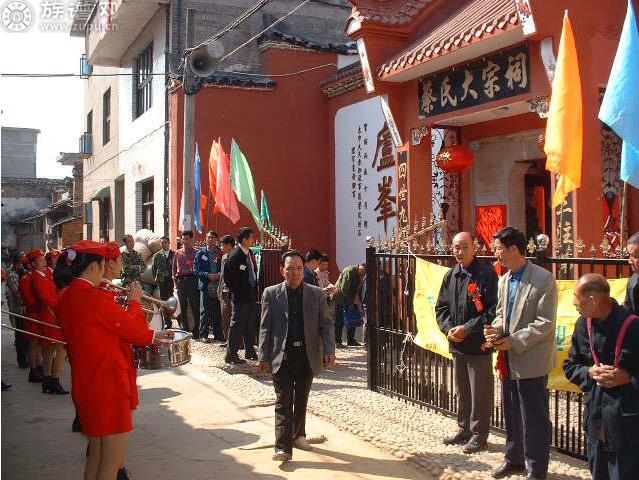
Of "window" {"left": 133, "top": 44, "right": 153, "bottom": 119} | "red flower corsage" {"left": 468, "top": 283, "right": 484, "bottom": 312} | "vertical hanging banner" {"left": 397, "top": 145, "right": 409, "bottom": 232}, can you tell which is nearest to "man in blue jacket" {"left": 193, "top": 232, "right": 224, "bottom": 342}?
"vertical hanging banner" {"left": 397, "top": 145, "right": 409, "bottom": 232}

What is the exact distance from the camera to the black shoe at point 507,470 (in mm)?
4957

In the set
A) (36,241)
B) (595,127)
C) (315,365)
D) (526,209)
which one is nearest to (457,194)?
(526,209)

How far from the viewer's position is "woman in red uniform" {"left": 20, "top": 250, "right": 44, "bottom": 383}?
8.46 m

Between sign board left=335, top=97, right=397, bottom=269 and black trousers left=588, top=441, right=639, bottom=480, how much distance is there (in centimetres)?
920

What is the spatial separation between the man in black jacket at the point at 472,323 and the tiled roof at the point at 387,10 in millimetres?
5945

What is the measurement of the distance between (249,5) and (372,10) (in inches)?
313

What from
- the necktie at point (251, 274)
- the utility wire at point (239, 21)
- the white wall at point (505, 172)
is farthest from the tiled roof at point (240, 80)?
the necktie at point (251, 274)

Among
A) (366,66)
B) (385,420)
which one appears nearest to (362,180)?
(366,66)

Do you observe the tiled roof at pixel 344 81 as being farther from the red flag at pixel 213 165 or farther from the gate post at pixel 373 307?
the gate post at pixel 373 307

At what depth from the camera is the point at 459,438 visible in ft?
19.0

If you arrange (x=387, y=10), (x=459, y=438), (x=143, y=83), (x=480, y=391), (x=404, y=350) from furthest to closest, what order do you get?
(x=143, y=83), (x=387, y=10), (x=404, y=350), (x=459, y=438), (x=480, y=391)

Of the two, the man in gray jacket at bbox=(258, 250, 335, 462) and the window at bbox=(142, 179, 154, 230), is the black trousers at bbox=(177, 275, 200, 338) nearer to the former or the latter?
the man in gray jacket at bbox=(258, 250, 335, 462)

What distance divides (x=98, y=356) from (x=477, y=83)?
280 inches

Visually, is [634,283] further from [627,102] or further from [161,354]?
[161,354]
